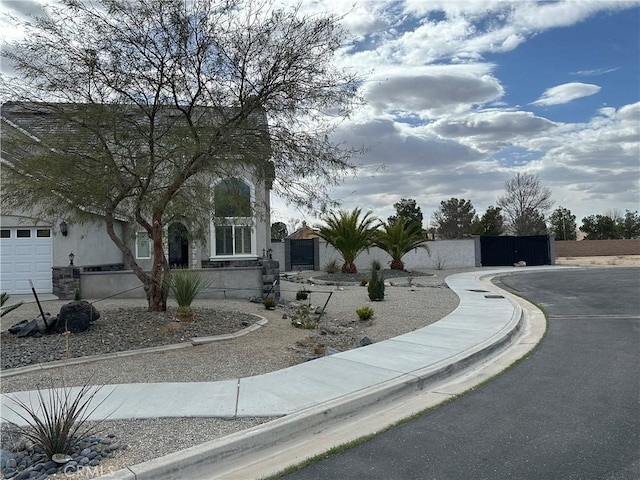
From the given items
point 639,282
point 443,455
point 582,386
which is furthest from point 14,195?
point 639,282

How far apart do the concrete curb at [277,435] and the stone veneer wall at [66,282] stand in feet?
42.7

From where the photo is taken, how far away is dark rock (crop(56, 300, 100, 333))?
32.0 feet

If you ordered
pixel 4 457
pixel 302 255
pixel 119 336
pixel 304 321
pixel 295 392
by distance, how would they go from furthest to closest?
pixel 302 255 < pixel 304 321 < pixel 119 336 < pixel 295 392 < pixel 4 457

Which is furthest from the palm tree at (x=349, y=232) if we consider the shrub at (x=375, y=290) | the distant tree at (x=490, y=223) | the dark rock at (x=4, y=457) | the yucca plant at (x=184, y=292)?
the distant tree at (x=490, y=223)

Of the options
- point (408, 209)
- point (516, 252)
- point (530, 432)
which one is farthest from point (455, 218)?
point (530, 432)

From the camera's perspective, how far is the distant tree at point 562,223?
6781 centimetres

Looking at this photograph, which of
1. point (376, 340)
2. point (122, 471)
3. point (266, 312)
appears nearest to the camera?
point (122, 471)

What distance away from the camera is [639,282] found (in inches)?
809

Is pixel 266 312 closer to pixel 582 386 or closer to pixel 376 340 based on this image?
pixel 376 340

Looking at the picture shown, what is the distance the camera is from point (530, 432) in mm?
5062

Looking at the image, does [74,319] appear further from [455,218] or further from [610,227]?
[610,227]

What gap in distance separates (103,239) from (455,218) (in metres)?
47.7

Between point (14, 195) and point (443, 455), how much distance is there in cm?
920

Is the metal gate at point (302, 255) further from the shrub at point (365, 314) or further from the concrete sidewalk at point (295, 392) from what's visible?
the concrete sidewalk at point (295, 392)
